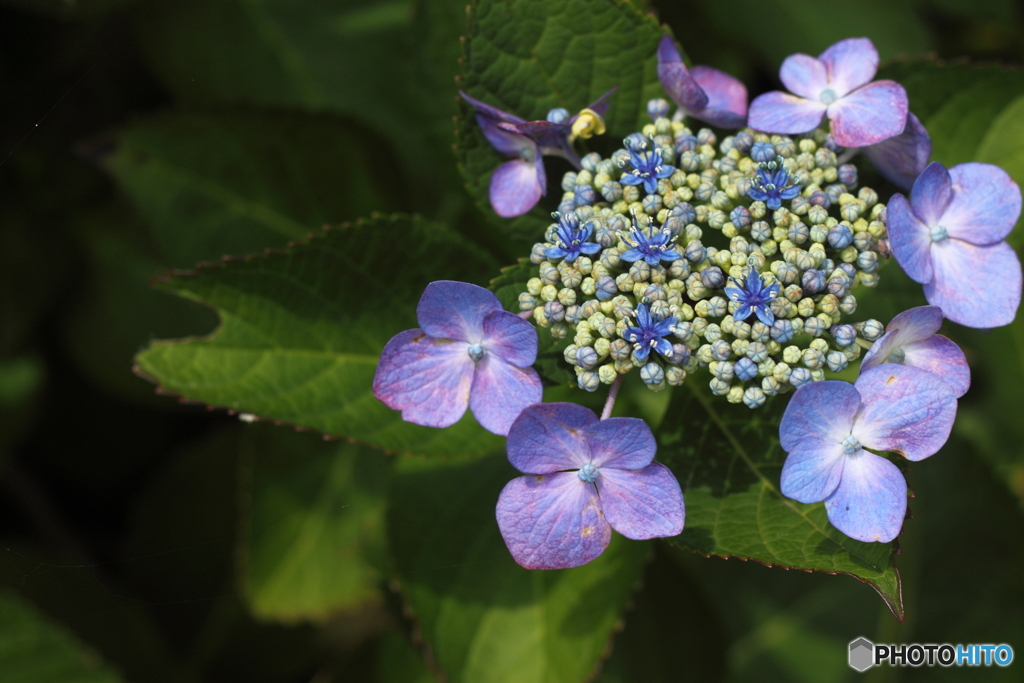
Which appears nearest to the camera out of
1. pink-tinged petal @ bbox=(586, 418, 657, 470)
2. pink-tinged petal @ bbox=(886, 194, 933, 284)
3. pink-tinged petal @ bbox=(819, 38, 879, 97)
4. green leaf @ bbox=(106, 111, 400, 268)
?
pink-tinged petal @ bbox=(586, 418, 657, 470)

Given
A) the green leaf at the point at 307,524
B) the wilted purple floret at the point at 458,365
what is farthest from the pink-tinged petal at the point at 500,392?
the green leaf at the point at 307,524

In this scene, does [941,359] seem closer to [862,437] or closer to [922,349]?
[922,349]

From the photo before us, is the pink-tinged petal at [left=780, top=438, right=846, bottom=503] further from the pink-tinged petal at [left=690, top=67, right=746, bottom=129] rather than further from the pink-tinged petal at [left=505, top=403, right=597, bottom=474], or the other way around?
the pink-tinged petal at [left=690, top=67, right=746, bottom=129]

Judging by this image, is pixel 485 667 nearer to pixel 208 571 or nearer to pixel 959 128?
pixel 208 571

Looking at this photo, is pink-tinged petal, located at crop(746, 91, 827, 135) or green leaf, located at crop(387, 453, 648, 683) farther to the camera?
green leaf, located at crop(387, 453, 648, 683)

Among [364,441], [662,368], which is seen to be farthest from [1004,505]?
[364,441]

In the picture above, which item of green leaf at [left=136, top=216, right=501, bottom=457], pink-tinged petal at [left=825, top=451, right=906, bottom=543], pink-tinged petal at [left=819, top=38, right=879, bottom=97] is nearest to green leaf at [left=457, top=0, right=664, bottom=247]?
green leaf at [left=136, top=216, right=501, bottom=457]
